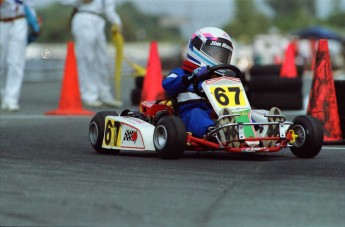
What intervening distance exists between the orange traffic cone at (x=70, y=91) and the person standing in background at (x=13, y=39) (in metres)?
0.67

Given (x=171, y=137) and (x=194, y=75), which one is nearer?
(x=171, y=137)

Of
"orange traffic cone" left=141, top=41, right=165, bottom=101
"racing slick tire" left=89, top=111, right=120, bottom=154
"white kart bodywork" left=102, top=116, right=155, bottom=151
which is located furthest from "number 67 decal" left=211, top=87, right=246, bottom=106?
"orange traffic cone" left=141, top=41, right=165, bottom=101

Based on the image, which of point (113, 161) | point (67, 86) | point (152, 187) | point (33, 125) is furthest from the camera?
point (67, 86)

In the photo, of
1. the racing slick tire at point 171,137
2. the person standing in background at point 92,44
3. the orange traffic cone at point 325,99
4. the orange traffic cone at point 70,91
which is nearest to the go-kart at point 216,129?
the racing slick tire at point 171,137

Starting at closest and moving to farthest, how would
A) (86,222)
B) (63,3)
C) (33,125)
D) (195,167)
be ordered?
(86,222), (195,167), (33,125), (63,3)

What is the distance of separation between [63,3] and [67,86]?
1.79 m

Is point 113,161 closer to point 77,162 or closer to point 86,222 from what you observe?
point 77,162

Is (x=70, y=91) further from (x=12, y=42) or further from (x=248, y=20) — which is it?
(x=248, y=20)

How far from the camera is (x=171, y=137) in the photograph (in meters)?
8.74

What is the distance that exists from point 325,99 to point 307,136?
8.10 feet

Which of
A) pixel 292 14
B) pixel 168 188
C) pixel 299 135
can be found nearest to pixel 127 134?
pixel 299 135

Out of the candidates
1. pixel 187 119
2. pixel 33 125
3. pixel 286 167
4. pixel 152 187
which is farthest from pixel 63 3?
pixel 152 187

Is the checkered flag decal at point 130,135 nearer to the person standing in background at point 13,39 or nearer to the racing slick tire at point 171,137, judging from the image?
the racing slick tire at point 171,137

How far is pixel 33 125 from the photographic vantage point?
1362 centimetres
